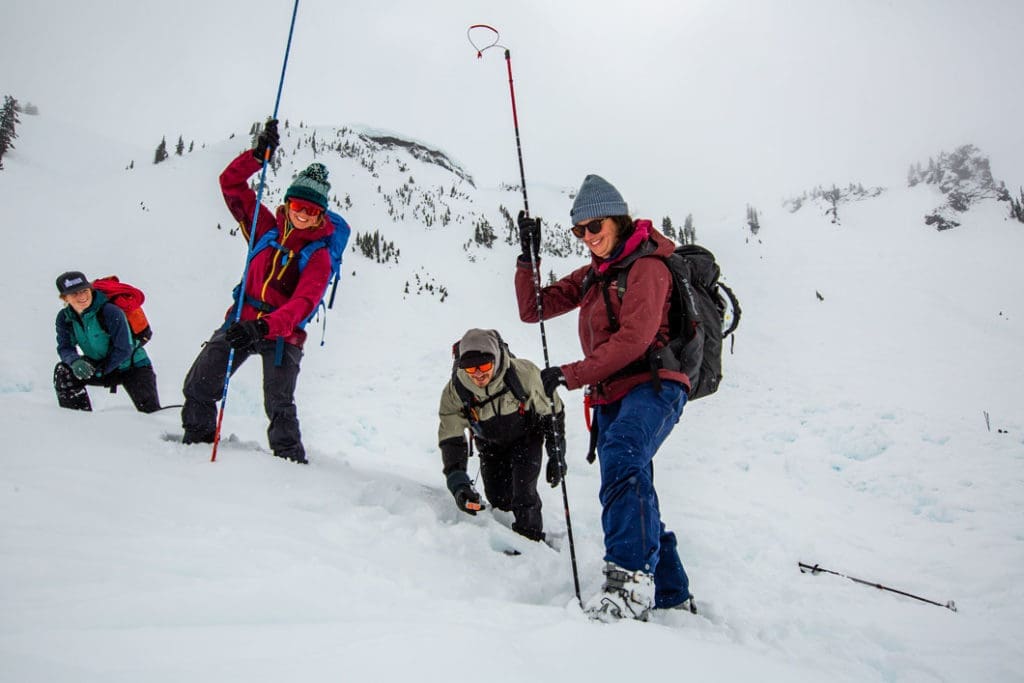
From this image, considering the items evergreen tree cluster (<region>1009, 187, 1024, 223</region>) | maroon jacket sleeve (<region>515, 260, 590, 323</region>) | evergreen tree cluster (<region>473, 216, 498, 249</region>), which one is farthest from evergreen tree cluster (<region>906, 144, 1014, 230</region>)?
maroon jacket sleeve (<region>515, 260, 590, 323</region>)

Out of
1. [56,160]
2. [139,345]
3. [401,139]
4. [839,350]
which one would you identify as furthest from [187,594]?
[401,139]

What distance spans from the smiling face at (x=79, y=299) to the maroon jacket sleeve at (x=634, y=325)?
4616 mm

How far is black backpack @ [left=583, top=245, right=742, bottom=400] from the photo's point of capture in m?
2.64

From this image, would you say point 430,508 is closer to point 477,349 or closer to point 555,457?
point 555,457

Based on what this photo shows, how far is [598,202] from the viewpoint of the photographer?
295cm

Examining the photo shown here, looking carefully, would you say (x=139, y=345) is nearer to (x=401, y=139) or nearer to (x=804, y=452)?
(x=804, y=452)

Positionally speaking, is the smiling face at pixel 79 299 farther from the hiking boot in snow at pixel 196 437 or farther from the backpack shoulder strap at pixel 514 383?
the backpack shoulder strap at pixel 514 383

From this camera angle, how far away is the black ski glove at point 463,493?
3.21 meters

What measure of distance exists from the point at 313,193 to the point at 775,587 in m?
4.29

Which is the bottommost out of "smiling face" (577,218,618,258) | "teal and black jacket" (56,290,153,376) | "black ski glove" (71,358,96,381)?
"black ski glove" (71,358,96,381)

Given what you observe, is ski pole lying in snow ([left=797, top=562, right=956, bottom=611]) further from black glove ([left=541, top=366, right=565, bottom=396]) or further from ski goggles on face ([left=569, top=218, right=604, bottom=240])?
ski goggles on face ([left=569, top=218, right=604, bottom=240])

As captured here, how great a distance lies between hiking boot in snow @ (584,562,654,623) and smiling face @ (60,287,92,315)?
16.7 feet

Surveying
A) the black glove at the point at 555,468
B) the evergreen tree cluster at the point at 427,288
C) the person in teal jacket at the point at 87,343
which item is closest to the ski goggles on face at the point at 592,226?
the black glove at the point at 555,468

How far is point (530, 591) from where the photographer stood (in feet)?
8.82
